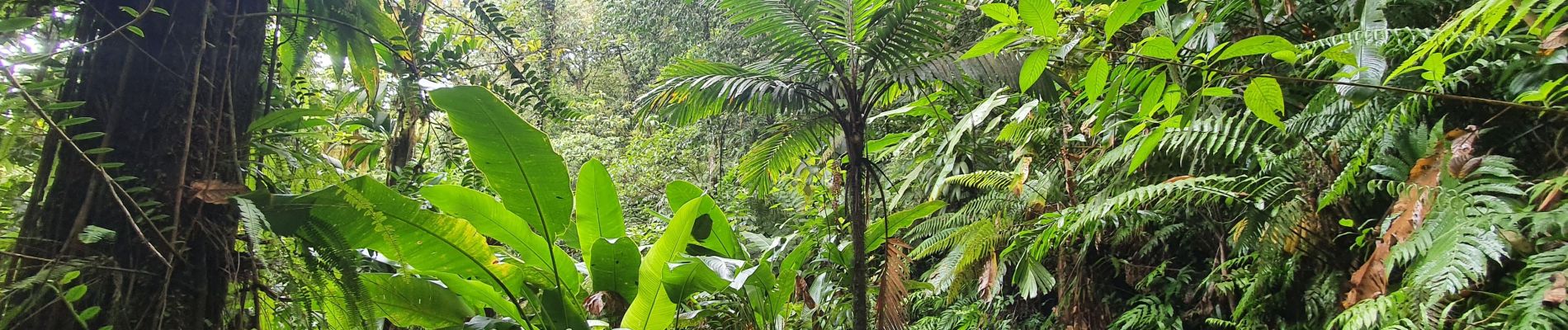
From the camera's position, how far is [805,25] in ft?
6.12

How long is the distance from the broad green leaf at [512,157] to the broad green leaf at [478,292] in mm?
216

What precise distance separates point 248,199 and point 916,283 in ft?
6.69

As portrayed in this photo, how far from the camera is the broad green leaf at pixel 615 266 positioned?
1989 mm

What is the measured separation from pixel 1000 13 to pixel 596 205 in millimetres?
1569

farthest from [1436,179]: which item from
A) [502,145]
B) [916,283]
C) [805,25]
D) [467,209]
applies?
[467,209]

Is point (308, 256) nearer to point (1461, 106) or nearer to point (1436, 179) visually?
point (1436, 179)

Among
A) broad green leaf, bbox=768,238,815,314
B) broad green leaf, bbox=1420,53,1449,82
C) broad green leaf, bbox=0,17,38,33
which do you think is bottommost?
broad green leaf, bbox=768,238,815,314

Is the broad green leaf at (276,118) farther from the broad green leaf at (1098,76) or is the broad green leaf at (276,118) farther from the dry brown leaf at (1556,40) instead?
the dry brown leaf at (1556,40)

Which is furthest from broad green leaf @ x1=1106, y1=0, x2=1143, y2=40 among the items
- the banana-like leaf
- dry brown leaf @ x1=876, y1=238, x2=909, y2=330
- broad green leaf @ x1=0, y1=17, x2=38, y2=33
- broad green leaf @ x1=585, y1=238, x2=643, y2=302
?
the banana-like leaf

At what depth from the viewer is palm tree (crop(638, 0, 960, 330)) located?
1762 millimetres

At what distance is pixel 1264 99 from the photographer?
1.00 metres

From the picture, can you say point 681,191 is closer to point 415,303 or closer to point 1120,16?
point 415,303

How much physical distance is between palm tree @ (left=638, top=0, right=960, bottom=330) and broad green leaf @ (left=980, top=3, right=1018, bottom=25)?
0.76 meters

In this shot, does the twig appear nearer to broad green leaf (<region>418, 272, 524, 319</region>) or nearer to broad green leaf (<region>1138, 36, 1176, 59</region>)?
broad green leaf (<region>418, 272, 524, 319</region>)
